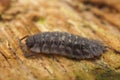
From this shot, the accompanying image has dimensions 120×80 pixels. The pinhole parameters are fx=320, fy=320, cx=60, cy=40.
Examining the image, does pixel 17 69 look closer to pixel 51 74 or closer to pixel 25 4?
pixel 51 74

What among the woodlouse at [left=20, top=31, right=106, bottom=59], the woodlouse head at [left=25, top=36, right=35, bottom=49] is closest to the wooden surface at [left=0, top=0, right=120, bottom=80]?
the woodlouse at [left=20, top=31, right=106, bottom=59]

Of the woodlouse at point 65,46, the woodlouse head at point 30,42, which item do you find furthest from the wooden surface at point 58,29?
the woodlouse head at point 30,42

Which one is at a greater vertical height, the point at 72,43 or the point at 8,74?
the point at 72,43

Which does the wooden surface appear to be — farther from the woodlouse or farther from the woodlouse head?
the woodlouse head

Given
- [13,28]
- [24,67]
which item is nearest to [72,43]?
[24,67]

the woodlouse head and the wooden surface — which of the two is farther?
the woodlouse head
